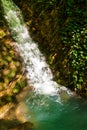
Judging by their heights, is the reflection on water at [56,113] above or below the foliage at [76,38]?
below

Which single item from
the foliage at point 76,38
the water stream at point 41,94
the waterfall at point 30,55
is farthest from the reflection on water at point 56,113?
the foliage at point 76,38

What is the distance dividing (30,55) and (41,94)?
2005 millimetres

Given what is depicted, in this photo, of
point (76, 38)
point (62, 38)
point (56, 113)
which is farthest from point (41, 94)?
point (76, 38)

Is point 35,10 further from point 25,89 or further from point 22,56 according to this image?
point 25,89

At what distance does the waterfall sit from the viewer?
10.9 meters

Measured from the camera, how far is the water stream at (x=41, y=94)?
9242 millimetres

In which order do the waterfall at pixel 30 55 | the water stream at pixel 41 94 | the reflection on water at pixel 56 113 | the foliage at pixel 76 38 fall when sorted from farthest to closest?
the waterfall at pixel 30 55, the foliage at pixel 76 38, the water stream at pixel 41 94, the reflection on water at pixel 56 113

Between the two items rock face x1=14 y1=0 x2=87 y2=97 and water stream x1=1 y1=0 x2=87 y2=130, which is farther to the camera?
rock face x1=14 y1=0 x2=87 y2=97

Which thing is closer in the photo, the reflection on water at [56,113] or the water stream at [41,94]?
the reflection on water at [56,113]

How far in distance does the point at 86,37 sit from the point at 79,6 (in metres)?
1.14

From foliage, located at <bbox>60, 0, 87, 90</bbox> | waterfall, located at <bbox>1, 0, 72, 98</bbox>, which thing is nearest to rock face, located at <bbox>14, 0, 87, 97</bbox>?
foliage, located at <bbox>60, 0, 87, 90</bbox>

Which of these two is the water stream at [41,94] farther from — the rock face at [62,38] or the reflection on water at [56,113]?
the rock face at [62,38]

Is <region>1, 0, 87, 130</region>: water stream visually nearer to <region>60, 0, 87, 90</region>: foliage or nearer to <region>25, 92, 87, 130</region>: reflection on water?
<region>25, 92, 87, 130</region>: reflection on water

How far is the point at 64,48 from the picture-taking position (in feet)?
34.7
